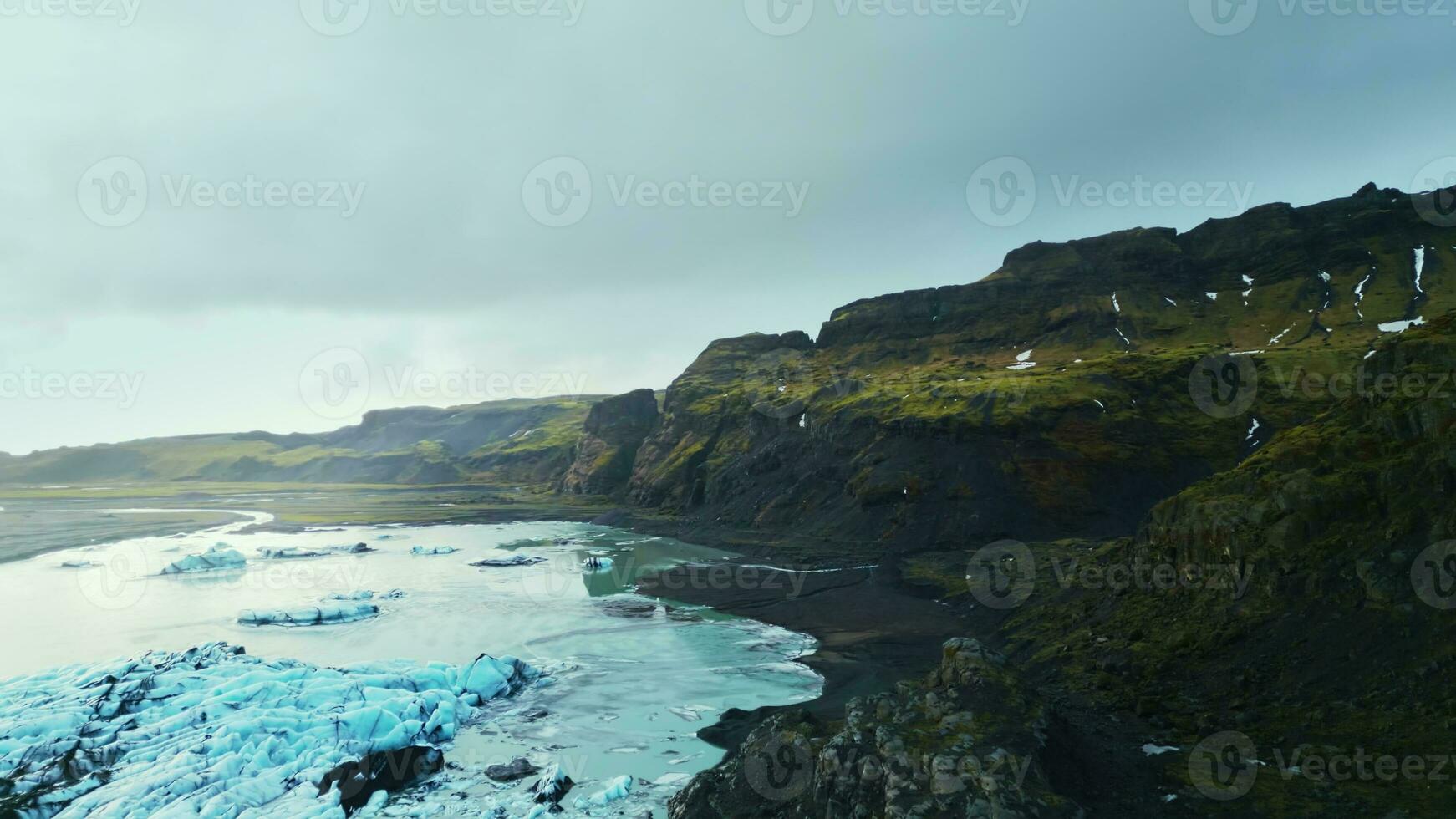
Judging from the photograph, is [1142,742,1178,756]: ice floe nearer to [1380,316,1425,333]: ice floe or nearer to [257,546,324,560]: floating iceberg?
[257,546,324,560]: floating iceberg

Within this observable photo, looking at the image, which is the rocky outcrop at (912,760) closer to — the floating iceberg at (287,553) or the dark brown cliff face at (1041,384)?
the dark brown cliff face at (1041,384)

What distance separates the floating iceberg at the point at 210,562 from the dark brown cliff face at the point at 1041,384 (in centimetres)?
5378

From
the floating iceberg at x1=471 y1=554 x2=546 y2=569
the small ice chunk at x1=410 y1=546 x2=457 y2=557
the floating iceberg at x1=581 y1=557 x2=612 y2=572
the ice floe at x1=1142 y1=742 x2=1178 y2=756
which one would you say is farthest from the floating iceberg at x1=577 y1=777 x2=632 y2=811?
the small ice chunk at x1=410 y1=546 x2=457 y2=557

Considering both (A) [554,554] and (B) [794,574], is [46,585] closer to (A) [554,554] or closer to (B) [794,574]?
(A) [554,554]

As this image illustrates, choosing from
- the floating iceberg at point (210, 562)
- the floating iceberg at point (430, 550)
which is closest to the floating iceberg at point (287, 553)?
the floating iceberg at point (210, 562)

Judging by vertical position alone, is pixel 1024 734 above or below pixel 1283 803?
above

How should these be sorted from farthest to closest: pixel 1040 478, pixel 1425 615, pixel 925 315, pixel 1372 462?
pixel 925 315 < pixel 1040 478 < pixel 1372 462 < pixel 1425 615

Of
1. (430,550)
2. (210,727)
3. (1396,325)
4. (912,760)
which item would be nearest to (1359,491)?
(912,760)

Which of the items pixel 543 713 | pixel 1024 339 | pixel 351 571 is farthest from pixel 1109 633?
pixel 1024 339

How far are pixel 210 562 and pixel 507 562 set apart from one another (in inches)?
1203

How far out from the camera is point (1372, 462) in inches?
1031

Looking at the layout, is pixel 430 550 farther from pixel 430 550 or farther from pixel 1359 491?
pixel 1359 491

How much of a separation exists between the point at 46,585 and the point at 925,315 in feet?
409

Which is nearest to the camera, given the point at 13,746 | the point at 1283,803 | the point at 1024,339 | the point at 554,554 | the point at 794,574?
the point at 1283,803
